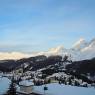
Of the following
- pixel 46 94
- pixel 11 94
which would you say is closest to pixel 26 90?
pixel 46 94

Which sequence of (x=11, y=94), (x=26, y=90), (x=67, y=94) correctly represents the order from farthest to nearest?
(x=26, y=90) → (x=67, y=94) → (x=11, y=94)

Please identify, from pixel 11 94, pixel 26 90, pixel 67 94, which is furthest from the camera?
pixel 26 90

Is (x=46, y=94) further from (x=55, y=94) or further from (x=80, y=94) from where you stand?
(x=80, y=94)

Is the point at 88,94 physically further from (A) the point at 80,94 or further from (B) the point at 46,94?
(B) the point at 46,94

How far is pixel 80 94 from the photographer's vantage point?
493 feet

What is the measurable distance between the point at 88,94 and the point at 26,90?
3907 centimetres

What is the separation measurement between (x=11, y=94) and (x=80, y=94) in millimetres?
41371

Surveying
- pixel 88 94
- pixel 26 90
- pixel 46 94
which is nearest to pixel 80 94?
pixel 88 94

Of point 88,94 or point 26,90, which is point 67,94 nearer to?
point 88,94

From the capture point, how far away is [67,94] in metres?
149

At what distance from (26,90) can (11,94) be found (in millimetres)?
56897

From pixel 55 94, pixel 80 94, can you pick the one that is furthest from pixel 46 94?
pixel 80 94

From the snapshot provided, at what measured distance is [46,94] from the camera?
14950 centimetres

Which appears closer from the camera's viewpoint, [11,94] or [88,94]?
[11,94]
